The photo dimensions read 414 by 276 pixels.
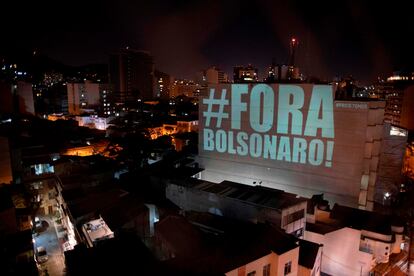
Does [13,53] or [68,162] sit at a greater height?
[13,53]

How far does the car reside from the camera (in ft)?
55.4

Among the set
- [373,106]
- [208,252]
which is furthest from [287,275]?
[373,106]

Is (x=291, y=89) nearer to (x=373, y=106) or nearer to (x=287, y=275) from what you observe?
(x=373, y=106)

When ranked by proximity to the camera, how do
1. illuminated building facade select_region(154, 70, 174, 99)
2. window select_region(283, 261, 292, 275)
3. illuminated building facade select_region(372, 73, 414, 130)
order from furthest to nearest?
illuminated building facade select_region(154, 70, 174, 99), illuminated building facade select_region(372, 73, 414, 130), window select_region(283, 261, 292, 275)

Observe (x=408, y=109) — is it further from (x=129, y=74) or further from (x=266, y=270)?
(x=129, y=74)

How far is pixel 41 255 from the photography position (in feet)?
56.7

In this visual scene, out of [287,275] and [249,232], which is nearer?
[287,275]

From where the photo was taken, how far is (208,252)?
37.8ft

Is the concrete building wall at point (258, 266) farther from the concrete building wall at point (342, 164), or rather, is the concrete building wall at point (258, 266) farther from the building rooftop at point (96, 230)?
the concrete building wall at point (342, 164)

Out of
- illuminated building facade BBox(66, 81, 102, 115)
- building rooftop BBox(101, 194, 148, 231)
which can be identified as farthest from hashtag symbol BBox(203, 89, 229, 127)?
illuminated building facade BBox(66, 81, 102, 115)

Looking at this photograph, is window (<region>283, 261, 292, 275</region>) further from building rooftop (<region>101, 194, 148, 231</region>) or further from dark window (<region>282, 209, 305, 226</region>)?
building rooftop (<region>101, 194, 148, 231</region>)

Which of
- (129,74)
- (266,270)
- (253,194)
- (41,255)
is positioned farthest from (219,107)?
(129,74)

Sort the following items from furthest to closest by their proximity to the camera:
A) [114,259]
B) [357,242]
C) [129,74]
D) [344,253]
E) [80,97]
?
[129,74] → [80,97] → [344,253] → [357,242] → [114,259]

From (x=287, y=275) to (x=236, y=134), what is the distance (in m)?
13.8
